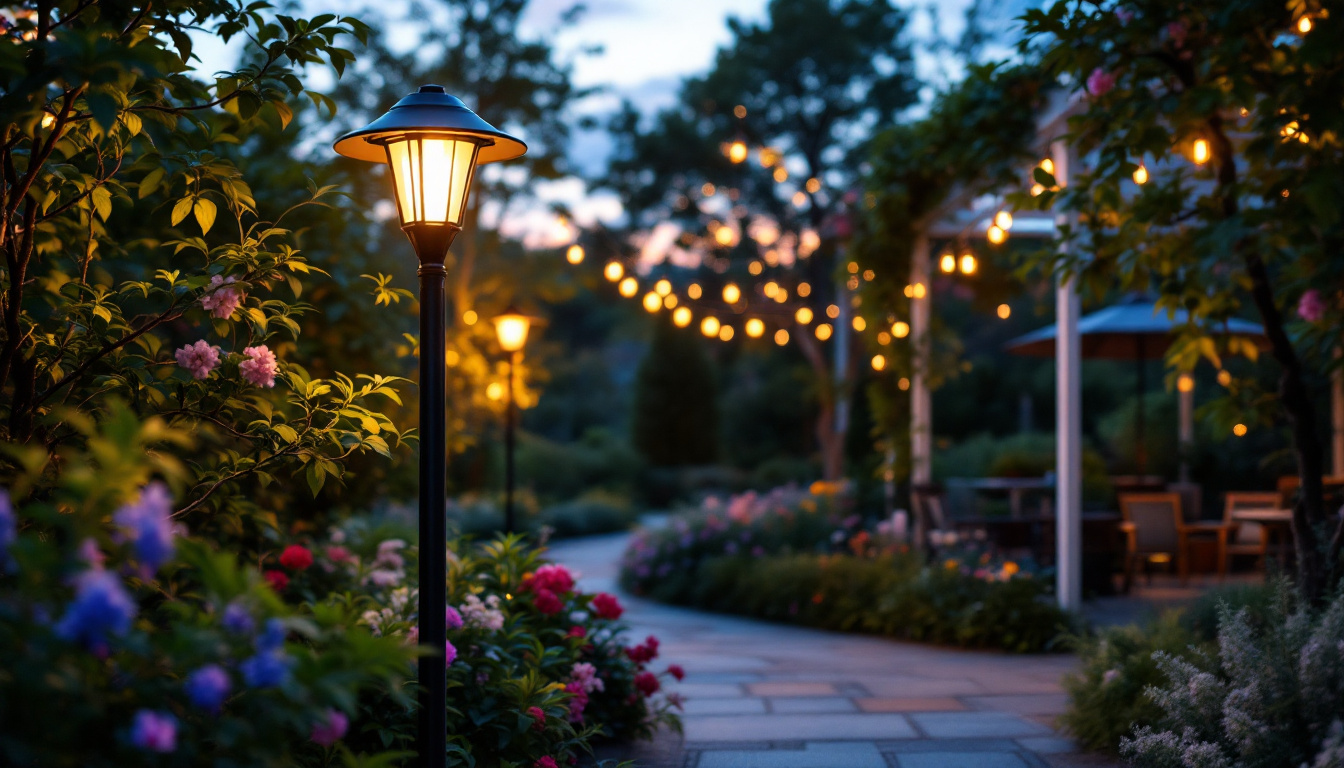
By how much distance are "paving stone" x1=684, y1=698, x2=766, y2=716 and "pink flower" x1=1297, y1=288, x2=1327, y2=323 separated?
286cm

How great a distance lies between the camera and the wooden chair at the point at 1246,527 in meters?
8.61

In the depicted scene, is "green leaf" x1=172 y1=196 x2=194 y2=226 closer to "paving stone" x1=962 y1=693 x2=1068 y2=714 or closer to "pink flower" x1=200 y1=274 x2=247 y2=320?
"pink flower" x1=200 y1=274 x2=247 y2=320

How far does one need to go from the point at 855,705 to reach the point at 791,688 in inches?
20.4

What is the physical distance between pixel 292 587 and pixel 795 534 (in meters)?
5.54

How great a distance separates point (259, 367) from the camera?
2.42 m

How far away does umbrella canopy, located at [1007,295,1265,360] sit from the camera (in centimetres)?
894

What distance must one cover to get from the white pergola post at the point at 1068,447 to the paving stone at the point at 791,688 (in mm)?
1976

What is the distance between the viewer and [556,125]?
15.3 metres

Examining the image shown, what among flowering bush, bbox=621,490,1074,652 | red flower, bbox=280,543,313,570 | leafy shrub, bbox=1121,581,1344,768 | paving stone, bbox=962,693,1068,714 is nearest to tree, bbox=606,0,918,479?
flowering bush, bbox=621,490,1074,652

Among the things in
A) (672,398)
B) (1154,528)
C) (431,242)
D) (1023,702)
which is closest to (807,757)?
(1023,702)

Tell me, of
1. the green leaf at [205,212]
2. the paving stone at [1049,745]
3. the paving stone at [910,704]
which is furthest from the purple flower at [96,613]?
the paving stone at [910,704]

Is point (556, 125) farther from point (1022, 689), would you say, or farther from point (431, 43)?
point (1022, 689)

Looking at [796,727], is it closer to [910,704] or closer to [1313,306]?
[910,704]

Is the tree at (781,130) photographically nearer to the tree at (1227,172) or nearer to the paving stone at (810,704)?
the paving stone at (810,704)
